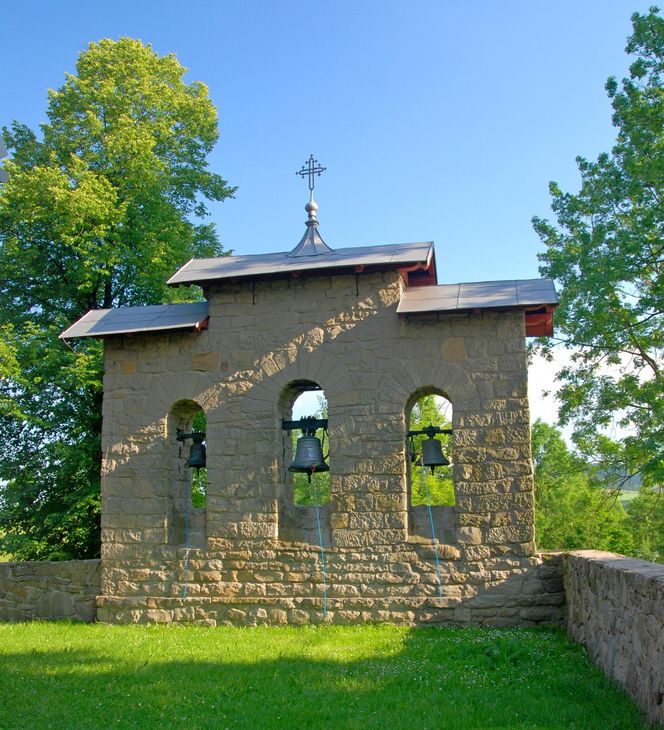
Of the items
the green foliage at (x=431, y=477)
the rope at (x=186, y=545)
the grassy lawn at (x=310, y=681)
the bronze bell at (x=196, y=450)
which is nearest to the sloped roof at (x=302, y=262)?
the bronze bell at (x=196, y=450)

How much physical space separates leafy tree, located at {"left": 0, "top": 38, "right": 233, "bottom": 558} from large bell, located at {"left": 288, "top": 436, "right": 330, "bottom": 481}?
6.15 meters

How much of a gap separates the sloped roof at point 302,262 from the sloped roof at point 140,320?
464mm

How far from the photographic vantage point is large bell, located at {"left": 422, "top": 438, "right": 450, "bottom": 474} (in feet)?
28.4

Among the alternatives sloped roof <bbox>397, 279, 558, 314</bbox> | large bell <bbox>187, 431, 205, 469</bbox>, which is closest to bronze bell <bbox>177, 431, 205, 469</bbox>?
large bell <bbox>187, 431, 205, 469</bbox>

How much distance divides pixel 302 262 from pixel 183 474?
2991 mm

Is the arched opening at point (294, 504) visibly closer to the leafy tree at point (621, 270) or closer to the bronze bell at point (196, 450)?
the bronze bell at point (196, 450)

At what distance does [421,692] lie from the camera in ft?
19.1

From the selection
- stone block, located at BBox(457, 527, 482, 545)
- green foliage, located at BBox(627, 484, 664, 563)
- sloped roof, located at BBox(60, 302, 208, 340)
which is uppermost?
sloped roof, located at BBox(60, 302, 208, 340)

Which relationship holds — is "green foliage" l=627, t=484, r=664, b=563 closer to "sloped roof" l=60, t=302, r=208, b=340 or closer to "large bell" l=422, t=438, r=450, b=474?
"large bell" l=422, t=438, r=450, b=474

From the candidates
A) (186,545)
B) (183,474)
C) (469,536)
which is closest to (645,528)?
(469,536)

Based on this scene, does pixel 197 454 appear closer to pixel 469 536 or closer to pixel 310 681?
pixel 469 536

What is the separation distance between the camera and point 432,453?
28.7 feet

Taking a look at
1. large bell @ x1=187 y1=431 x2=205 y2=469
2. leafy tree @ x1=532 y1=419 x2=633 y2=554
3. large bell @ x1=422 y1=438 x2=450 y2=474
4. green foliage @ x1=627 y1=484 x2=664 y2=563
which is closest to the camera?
large bell @ x1=422 y1=438 x2=450 y2=474

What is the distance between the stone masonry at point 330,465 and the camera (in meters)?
8.29
